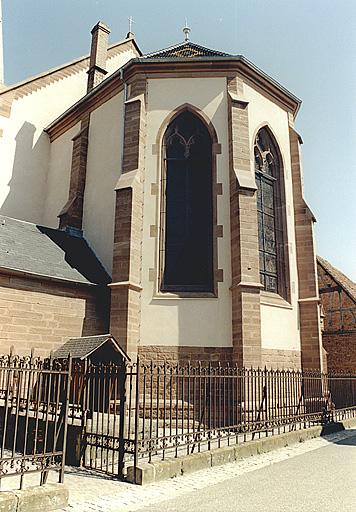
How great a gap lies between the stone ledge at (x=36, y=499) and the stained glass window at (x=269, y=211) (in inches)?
366

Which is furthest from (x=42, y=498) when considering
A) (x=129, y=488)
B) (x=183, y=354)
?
(x=183, y=354)

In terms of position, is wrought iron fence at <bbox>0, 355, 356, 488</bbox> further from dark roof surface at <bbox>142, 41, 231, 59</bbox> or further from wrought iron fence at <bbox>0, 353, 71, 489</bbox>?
dark roof surface at <bbox>142, 41, 231, 59</bbox>

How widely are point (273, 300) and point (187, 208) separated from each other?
3.69 meters

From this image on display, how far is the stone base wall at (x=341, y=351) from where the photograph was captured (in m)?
20.5

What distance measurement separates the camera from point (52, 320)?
11.4 meters

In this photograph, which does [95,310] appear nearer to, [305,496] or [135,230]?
[135,230]

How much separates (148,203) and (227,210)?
228 cm

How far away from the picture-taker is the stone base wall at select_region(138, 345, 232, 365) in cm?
1157

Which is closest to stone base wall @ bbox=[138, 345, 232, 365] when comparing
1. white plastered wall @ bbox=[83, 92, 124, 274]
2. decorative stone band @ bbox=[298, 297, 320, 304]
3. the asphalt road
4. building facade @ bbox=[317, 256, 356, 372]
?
white plastered wall @ bbox=[83, 92, 124, 274]

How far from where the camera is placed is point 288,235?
1430cm

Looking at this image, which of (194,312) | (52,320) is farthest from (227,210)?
(52,320)

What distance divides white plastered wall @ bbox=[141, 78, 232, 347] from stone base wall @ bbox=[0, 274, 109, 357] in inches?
58.4

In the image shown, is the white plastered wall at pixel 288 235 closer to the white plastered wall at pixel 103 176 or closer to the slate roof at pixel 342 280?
the white plastered wall at pixel 103 176

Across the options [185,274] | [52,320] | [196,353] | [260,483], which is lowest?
[260,483]
